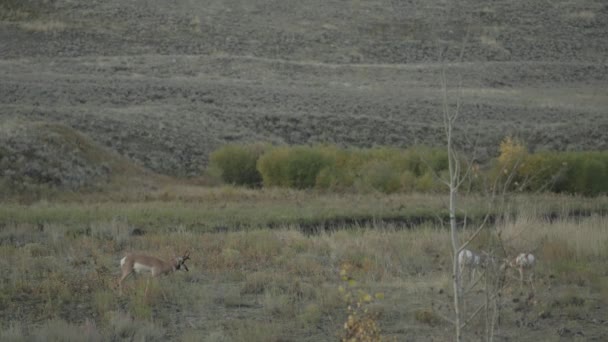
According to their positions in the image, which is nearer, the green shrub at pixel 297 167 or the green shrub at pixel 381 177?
→ the green shrub at pixel 381 177

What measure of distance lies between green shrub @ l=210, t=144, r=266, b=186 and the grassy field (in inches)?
470

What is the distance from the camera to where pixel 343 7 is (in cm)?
7994

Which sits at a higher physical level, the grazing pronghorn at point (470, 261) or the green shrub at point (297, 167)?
the grazing pronghorn at point (470, 261)

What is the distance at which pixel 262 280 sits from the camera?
14.6 m

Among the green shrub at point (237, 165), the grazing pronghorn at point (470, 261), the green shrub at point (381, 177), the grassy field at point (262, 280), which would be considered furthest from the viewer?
the green shrub at point (237, 165)

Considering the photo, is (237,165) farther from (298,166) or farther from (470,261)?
(470,261)

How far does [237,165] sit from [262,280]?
22.0 meters

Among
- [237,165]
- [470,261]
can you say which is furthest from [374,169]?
[470,261]

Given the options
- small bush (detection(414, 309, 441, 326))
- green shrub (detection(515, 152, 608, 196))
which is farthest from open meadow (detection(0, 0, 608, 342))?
green shrub (detection(515, 152, 608, 196))

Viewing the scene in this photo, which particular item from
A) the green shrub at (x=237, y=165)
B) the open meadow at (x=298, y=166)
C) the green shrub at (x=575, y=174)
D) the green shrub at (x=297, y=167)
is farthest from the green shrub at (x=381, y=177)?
the green shrub at (x=237, y=165)

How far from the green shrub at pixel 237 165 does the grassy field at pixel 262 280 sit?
11.9 metres

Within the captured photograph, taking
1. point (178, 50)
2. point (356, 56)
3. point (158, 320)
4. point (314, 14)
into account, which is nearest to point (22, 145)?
point (158, 320)

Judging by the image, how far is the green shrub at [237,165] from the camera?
3631 centimetres

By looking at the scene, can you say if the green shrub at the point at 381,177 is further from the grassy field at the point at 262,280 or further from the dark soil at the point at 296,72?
the dark soil at the point at 296,72
